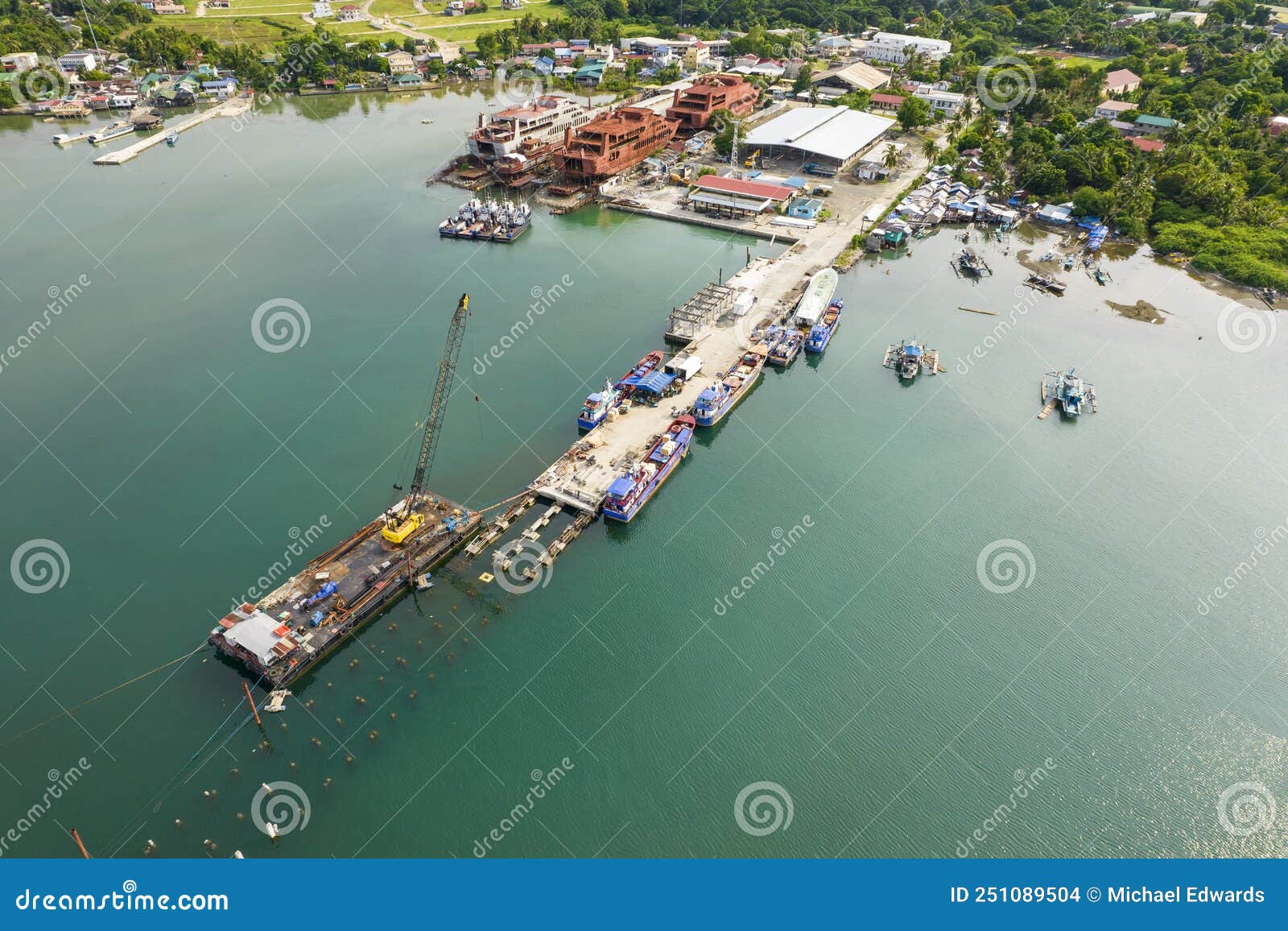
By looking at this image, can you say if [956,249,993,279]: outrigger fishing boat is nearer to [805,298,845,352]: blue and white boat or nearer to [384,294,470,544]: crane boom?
[805,298,845,352]: blue and white boat

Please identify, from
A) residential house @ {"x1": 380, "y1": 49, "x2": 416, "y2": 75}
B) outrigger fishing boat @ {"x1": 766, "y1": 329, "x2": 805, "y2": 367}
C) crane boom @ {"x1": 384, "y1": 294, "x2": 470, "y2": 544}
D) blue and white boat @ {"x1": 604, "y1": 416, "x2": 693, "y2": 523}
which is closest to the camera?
crane boom @ {"x1": 384, "y1": 294, "x2": 470, "y2": 544}

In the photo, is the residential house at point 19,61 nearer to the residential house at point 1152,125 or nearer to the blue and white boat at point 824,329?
the blue and white boat at point 824,329

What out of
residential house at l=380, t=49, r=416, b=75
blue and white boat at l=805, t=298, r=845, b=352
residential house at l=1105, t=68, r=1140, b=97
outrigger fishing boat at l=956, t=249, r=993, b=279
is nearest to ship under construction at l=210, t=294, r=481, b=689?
blue and white boat at l=805, t=298, r=845, b=352

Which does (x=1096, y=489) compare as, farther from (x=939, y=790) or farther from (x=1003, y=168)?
(x=1003, y=168)

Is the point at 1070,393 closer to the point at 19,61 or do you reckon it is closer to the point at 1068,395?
the point at 1068,395

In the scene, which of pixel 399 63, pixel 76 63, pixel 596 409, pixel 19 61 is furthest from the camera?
pixel 399 63

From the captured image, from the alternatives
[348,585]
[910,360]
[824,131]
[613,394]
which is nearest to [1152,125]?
[824,131]

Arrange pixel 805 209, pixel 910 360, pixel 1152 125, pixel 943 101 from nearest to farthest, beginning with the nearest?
pixel 910 360 → pixel 805 209 → pixel 1152 125 → pixel 943 101
